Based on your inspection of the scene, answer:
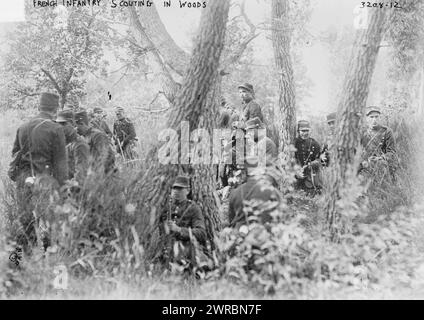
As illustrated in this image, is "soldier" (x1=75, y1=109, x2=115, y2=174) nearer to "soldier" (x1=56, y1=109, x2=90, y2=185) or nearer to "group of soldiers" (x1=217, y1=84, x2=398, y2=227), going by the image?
"soldier" (x1=56, y1=109, x2=90, y2=185)

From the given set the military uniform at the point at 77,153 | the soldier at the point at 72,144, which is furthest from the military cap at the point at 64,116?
the military uniform at the point at 77,153

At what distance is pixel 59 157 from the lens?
548 centimetres

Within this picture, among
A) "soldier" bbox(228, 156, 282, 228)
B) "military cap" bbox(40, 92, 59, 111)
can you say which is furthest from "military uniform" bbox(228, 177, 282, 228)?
"military cap" bbox(40, 92, 59, 111)

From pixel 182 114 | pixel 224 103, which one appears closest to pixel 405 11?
pixel 224 103

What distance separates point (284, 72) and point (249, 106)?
84.7 inches

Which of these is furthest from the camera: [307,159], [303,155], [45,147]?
[303,155]

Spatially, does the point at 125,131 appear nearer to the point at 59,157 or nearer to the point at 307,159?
the point at 307,159

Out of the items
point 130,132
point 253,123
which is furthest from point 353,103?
point 130,132

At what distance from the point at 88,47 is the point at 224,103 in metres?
2.94

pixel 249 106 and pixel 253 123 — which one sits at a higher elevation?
pixel 249 106

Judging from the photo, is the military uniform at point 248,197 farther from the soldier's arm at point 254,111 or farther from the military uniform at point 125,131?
the military uniform at point 125,131

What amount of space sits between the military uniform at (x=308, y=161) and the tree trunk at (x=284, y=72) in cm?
84

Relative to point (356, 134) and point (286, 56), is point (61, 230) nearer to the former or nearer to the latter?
point (356, 134)

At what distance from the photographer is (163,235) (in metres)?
5.16
